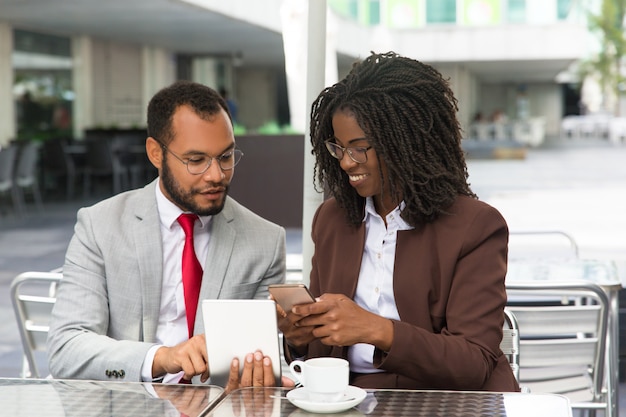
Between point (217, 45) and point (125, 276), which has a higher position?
point (217, 45)

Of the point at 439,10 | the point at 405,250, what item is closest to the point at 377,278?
the point at 405,250

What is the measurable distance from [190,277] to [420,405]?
0.90 metres

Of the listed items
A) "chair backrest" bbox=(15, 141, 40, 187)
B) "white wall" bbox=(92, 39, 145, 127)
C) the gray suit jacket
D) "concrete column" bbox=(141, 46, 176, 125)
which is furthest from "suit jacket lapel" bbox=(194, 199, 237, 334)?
"concrete column" bbox=(141, 46, 176, 125)

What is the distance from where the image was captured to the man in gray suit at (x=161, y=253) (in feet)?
7.89

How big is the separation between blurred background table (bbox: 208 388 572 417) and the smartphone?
197 millimetres

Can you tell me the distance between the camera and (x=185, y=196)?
2457 mm

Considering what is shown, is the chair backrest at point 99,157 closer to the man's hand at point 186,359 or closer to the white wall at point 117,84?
the white wall at point 117,84

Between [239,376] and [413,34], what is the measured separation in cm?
2765

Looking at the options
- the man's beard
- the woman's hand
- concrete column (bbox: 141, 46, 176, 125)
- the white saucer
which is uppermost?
concrete column (bbox: 141, 46, 176, 125)

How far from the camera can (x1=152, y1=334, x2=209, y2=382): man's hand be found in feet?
6.90

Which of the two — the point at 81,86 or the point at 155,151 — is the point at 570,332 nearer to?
the point at 155,151

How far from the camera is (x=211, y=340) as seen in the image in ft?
6.50

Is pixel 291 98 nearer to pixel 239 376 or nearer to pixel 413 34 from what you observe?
pixel 239 376

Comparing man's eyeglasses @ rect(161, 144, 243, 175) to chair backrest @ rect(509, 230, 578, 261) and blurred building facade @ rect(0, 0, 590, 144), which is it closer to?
blurred building facade @ rect(0, 0, 590, 144)
